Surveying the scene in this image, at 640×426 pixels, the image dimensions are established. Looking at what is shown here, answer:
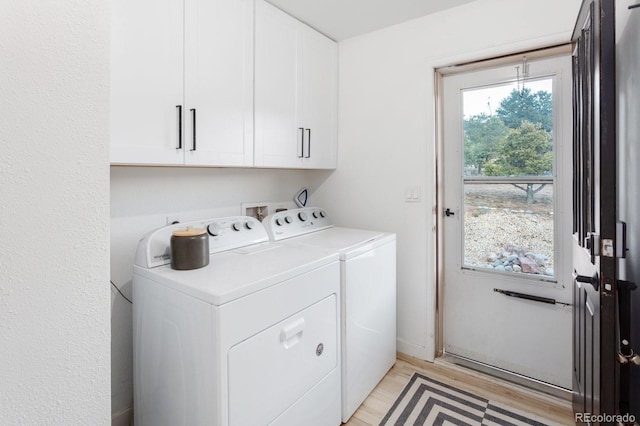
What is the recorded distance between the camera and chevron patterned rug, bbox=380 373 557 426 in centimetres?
172

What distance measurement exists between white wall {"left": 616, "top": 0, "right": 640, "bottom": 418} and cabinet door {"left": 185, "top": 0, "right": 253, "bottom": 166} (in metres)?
1.69

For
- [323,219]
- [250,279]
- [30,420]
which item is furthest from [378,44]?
[30,420]

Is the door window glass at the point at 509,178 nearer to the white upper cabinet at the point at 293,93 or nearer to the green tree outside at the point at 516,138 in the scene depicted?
the green tree outside at the point at 516,138

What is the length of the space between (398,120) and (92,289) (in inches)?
80.6

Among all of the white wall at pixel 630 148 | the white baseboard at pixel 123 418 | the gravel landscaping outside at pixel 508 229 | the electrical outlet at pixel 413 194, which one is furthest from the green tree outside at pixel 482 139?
the white baseboard at pixel 123 418

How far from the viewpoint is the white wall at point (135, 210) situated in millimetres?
1596

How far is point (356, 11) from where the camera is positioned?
2102 mm

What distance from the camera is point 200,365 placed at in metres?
1.12

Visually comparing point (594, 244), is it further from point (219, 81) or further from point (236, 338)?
point (219, 81)

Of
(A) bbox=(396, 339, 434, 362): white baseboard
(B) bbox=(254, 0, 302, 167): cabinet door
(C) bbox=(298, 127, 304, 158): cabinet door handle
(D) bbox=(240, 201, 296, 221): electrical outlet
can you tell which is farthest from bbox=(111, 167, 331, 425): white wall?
(A) bbox=(396, 339, 434, 362): white baseboard

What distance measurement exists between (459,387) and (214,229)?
1735mm

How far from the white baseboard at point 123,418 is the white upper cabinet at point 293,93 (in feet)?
4.75

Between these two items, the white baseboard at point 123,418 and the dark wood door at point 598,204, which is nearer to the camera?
the dark wood door at point 598,204

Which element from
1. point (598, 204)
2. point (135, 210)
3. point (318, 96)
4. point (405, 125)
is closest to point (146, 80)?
point (135, 210)
